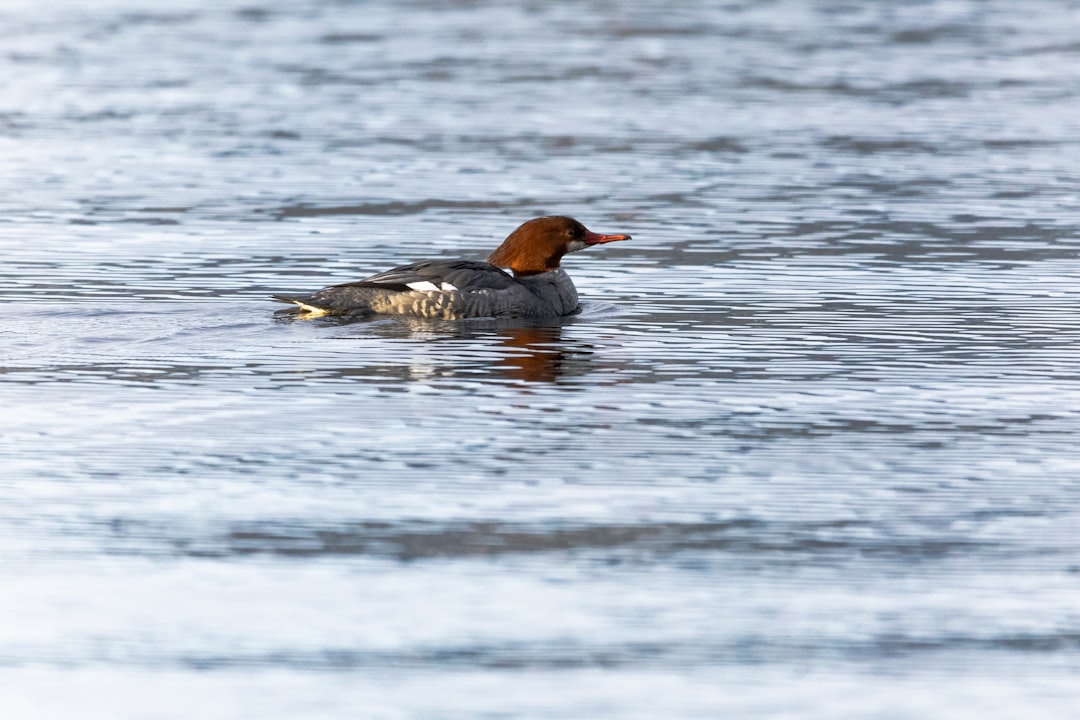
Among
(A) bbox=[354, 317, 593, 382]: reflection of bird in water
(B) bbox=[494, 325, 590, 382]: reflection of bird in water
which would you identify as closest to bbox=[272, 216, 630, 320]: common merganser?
(A) bbox=[354, 317, 593, 382]: reflection of bird in water

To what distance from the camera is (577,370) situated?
34.6 feet

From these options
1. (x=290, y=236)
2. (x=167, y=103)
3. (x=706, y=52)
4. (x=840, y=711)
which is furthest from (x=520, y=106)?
(x=840, y=711)

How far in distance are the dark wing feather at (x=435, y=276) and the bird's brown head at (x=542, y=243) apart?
2.19 feet

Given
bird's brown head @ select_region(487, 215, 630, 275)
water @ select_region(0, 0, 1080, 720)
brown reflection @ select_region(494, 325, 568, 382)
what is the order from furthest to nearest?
bird's brown head @ select_region(487, 215, 630, 275)
brown reflection @ select_region(494, 325, 568, 382)
water @ select_region(0, 0, 1080, 720)

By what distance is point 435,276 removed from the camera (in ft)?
39.2

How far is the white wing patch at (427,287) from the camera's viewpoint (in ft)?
39.1

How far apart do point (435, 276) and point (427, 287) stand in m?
0.08

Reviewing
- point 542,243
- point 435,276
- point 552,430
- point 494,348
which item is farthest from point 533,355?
point 552,430

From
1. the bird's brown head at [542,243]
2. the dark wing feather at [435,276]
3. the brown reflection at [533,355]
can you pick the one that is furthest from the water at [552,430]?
the bird's brown head at [542,243]

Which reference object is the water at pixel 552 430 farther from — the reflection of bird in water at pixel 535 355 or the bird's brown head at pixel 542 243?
the bird's brown head at pixel 542 243

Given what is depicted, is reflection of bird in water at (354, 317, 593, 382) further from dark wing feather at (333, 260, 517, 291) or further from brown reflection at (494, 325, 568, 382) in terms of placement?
dark wing feather at (333, 260, 517, 291)

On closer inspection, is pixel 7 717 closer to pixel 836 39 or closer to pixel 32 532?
pixel 32 532

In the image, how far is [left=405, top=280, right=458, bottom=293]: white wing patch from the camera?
11.9m

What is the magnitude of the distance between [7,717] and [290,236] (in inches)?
398
